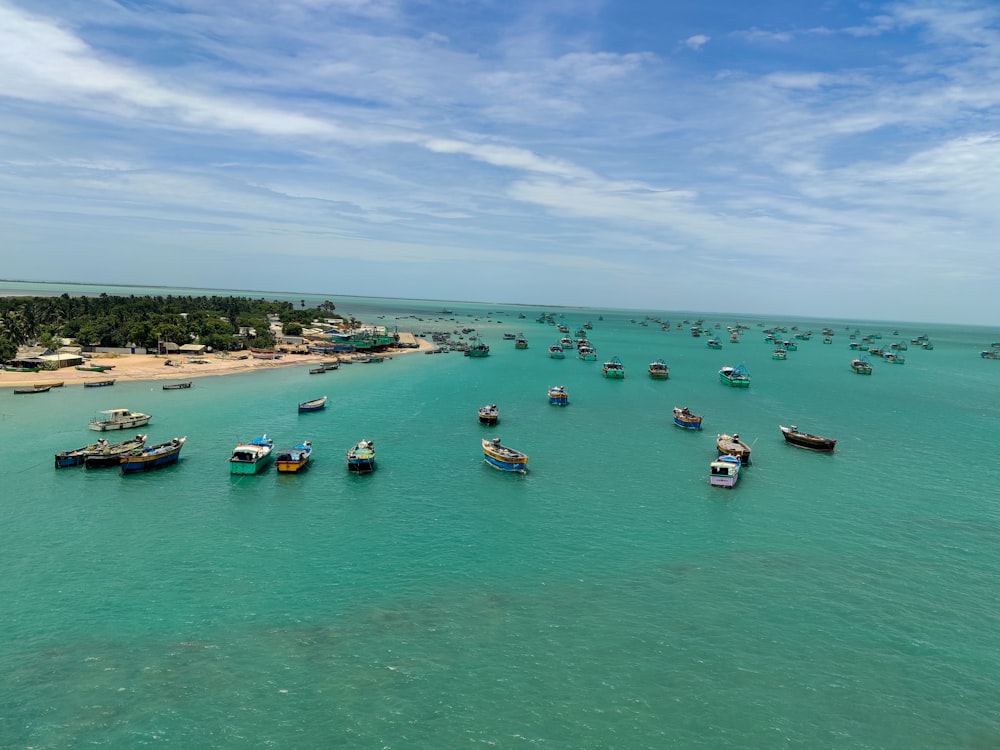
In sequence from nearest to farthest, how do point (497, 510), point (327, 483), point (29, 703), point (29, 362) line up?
point (29, 703) < point (497, 510) < point (327, 483) < point (29, 362)

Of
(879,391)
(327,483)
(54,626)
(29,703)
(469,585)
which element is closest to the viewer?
(29,703)

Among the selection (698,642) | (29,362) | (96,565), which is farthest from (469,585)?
(29,362)

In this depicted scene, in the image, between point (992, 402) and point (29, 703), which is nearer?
point (29, 703)

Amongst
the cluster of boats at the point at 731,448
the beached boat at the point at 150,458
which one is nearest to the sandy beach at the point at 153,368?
the beached boat at the point at 150,458

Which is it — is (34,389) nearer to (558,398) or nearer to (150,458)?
(150,458)

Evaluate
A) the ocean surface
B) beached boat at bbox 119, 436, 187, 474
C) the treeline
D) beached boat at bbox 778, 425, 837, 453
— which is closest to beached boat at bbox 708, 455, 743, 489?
the ocean surface

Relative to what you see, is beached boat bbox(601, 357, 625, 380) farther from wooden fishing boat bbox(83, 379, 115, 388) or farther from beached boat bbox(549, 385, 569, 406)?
wooden fishing boat bbox(83, 379, 115, 388)

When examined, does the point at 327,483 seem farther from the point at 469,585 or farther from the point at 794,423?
the point at 794,423
